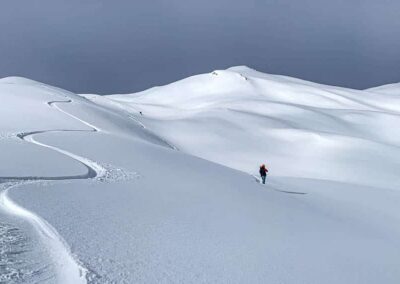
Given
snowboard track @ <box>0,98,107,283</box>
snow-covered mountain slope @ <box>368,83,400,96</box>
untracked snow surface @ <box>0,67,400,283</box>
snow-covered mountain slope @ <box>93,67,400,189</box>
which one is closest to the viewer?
snowboard track @ <box>0,98,107,283</box>

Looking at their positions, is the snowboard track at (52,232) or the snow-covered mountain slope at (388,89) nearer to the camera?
the snowboard track at (52,232)

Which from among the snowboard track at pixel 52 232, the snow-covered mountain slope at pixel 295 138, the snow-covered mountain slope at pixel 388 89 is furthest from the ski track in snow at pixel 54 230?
the snow-covered mountain slope at pixel 388 89

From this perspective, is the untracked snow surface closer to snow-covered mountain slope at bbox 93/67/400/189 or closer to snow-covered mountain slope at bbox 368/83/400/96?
snow-covered mountain slope at bbox 93/67/400/189

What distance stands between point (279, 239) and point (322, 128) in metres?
52.1

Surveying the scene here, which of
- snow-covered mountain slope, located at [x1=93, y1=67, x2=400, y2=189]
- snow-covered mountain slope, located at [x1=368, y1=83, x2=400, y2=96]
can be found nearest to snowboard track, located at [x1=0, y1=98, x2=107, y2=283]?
snow-covered mountain slope, located at [x1=93, y1=67, x2=400, y2=189]

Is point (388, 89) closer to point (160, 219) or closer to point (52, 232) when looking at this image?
point (160, 219)

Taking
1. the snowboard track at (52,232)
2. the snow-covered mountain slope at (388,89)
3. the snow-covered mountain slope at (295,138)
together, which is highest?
the snow-covered mountain slope at (388,89)

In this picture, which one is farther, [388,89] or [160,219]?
[388,89]

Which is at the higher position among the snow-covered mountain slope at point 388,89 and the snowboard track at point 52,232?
the snow-covered mountain slope at point 388,89

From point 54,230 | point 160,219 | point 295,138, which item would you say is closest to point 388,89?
point 295,138

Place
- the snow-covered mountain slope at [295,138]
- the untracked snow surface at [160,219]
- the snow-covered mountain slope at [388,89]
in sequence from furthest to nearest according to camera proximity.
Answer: the snow-covered mountain slope at [388,89] < the snow-covered mountain slope at [295,138] < the untracked snow surface at [160,219]

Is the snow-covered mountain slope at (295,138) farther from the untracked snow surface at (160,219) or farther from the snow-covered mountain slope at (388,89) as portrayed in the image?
the snow-covered mountain slope at (388,89)

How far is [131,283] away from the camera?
6.48 meters

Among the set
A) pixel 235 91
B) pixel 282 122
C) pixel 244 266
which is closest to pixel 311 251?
pixel 244 266
